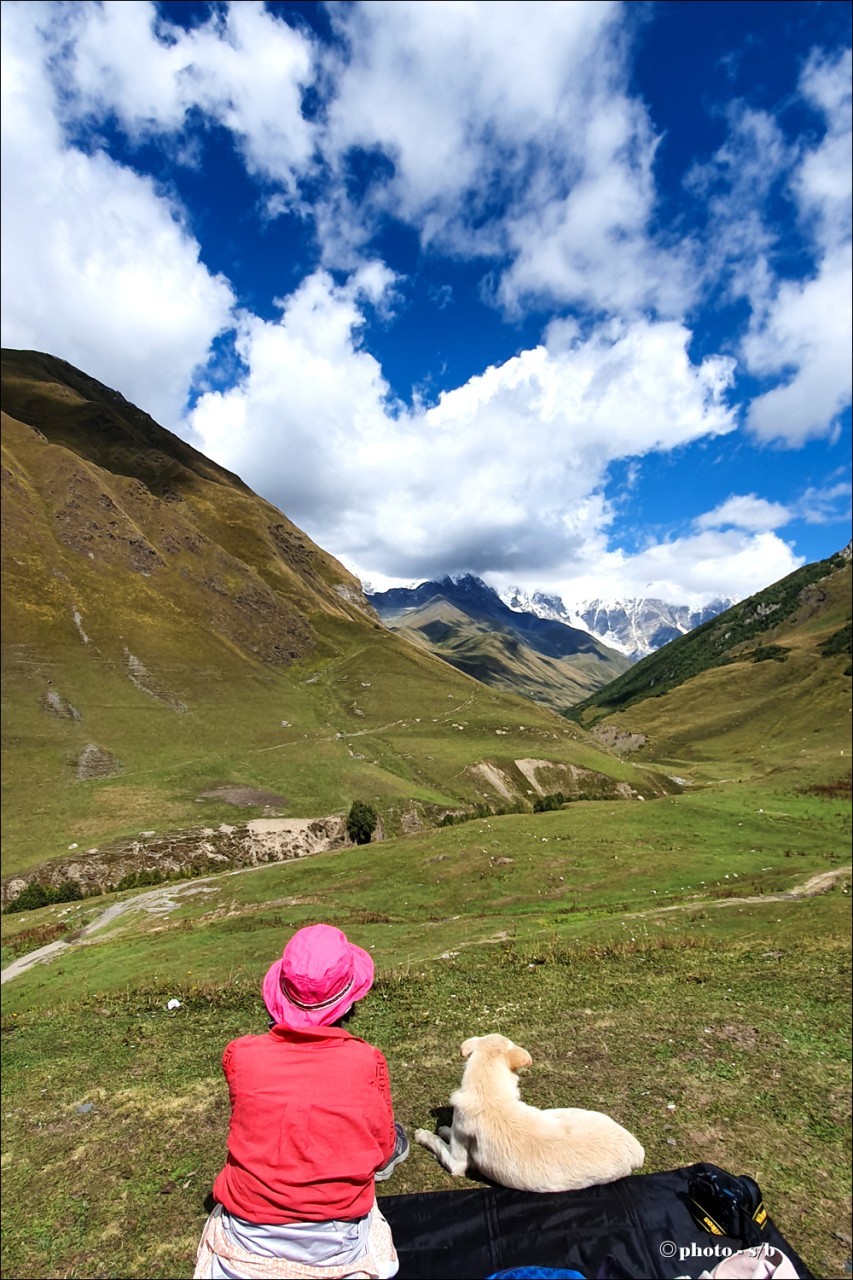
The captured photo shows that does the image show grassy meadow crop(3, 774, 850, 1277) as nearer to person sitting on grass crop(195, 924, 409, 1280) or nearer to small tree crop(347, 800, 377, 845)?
person sitting on grass crop(195, 924, 409, 1280)

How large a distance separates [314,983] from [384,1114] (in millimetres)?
1595

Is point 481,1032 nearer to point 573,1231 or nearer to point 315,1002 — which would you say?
point 573,1231

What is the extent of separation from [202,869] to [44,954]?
96.3 feet

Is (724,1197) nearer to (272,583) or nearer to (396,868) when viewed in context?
(396,868)

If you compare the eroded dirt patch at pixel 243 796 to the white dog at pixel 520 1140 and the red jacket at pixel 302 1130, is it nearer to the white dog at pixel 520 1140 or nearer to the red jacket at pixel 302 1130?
the white dog at pixel 520 1140

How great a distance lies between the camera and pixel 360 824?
250ft

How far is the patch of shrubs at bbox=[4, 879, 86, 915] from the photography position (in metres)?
55.7

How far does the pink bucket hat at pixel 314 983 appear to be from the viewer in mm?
5625

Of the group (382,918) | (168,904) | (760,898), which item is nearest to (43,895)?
(168,904)

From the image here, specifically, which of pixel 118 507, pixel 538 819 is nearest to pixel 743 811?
pixel 538 819

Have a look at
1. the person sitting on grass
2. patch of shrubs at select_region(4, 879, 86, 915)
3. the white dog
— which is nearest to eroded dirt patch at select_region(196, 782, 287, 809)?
patch of shrubs at select_region(4, 879, 86, 915)

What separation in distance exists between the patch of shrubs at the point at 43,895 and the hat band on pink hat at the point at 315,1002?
63169mm

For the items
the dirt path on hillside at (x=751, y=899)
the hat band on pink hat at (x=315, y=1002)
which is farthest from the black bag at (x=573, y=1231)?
the dirt path on hillside at (x=751, y=899)

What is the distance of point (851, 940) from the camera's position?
21828mm
